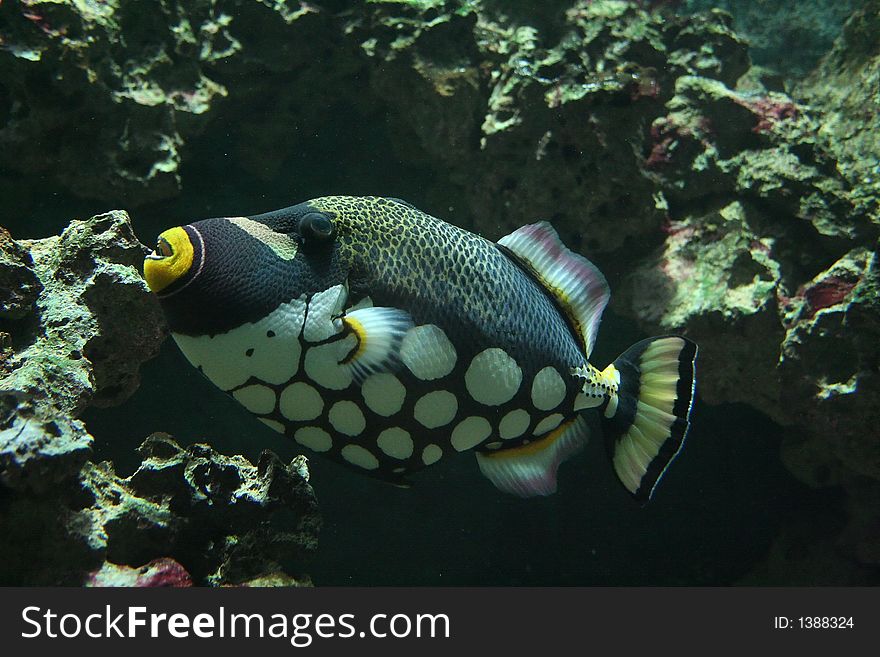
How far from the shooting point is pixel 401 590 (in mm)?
1672

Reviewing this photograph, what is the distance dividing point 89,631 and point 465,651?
3.18 feet

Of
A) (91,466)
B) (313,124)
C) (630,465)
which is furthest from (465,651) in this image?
(313,124)

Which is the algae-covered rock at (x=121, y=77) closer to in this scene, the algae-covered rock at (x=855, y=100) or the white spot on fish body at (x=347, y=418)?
the white spot on fish body at (x=347, y=418)

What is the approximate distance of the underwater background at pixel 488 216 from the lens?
1.98m

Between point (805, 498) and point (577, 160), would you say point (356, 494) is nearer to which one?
point (577, 160)

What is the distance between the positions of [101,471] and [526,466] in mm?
1341

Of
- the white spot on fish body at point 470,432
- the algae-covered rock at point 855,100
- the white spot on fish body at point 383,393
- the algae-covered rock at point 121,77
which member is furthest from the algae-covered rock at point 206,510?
the algae-covered rock at point 855,100

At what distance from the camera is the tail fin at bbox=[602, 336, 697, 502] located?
201 centimetres

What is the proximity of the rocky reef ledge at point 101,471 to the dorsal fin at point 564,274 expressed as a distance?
3.41 ft

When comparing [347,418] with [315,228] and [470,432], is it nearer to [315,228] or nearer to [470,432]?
[470,432]

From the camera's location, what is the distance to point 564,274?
6.86 feet

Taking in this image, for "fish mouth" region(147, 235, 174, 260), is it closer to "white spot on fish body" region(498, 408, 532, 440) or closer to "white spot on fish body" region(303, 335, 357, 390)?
"white spot on fish body" region(303, 335, 357, 390)

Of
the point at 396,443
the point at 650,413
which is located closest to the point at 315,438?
the point at 396,443

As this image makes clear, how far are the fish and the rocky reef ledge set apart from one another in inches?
11.5
